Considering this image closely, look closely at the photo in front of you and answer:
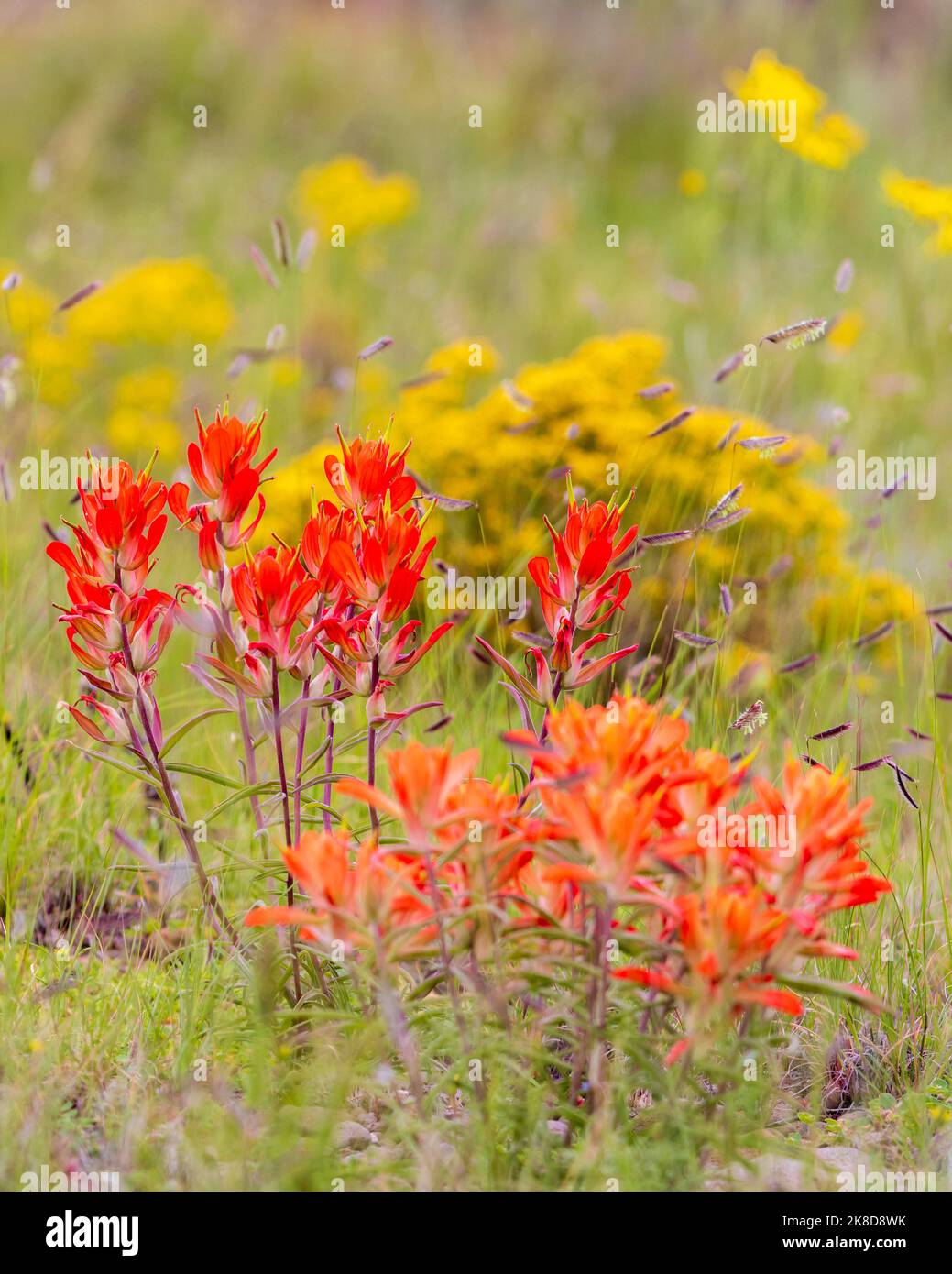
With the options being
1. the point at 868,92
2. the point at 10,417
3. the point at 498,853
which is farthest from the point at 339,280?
the point at 498,853

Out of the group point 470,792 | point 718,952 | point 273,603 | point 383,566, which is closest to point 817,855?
point 718,952

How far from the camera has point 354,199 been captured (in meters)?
6.15

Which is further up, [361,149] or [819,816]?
[361,149]

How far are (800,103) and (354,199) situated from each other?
6.78 feet

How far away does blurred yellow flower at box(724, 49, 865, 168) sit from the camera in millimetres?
4777

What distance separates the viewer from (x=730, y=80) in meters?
4.85

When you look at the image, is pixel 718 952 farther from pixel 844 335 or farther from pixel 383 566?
pixel 844 335

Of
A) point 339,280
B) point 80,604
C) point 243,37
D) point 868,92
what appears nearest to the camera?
point 80,604

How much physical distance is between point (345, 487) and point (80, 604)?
39 centimetres

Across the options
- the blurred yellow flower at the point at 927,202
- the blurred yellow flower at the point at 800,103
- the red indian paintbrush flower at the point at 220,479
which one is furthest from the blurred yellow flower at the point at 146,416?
the red indian paintbrush flower at the point at 220,479

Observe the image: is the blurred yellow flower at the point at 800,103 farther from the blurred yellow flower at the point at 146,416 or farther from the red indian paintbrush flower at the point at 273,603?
the red indian paintbrush flower at the point at 273,603

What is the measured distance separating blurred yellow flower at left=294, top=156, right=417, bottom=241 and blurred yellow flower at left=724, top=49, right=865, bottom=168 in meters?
1.69

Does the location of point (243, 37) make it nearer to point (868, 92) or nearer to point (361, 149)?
point (361, 149)

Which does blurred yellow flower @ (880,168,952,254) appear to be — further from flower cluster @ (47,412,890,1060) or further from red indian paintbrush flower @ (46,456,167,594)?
red indian paintbrush flower @ (46,456,167,594)
